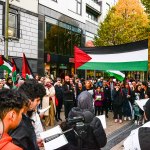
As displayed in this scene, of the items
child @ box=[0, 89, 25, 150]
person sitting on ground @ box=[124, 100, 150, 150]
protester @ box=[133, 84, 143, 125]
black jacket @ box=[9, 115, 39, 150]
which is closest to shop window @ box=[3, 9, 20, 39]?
protester @ box=[133, 84, 143, 125]

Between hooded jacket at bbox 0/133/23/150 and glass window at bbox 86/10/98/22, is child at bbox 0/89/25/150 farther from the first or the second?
glass window at bbox 86/10/98/22

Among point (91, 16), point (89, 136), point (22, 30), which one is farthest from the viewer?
point (91, 16)

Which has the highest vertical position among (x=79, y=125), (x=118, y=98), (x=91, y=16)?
(x=91, y=16)

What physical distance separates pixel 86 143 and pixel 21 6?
19582mm

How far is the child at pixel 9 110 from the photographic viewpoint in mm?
2192

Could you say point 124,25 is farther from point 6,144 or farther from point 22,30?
point 6,144

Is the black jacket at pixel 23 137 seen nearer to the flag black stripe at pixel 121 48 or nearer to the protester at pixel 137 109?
the flag black stripe at pixel 121 48

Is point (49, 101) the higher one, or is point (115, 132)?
point (49, 101)

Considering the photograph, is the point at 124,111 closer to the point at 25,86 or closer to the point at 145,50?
the point at 145,50

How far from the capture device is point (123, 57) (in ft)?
32.5

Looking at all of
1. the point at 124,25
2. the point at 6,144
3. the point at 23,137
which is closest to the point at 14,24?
the point at 124,25

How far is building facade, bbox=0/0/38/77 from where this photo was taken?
69.9 ft

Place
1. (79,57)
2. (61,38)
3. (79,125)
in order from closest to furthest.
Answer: (79,125) → (79,57) → (61,38)

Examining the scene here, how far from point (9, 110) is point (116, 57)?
805 centimetres
